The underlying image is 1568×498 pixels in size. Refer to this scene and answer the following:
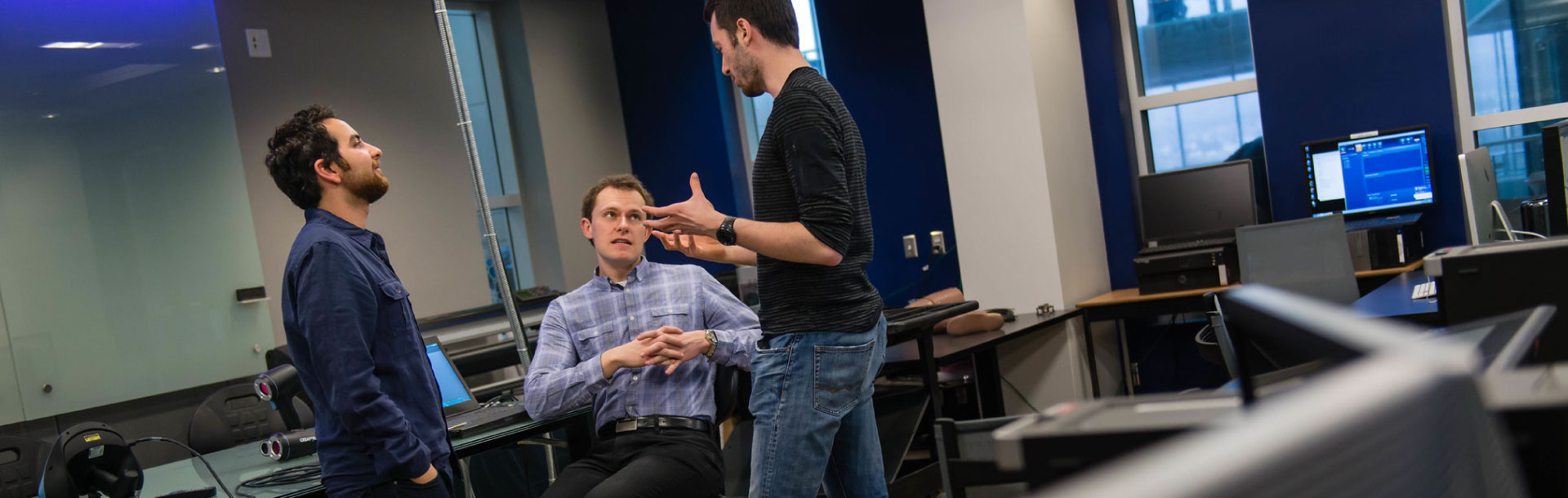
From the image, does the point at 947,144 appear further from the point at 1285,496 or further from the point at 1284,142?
the point at 1285,496

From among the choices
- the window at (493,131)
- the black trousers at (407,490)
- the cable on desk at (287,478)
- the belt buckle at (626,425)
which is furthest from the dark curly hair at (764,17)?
the window at (493,131)

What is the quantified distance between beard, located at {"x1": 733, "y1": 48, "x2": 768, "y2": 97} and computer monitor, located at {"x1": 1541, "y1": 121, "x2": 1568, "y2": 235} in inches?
94.3

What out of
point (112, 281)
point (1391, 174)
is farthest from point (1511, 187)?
point (112, 281)

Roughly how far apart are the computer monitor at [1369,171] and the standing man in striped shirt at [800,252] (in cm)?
342

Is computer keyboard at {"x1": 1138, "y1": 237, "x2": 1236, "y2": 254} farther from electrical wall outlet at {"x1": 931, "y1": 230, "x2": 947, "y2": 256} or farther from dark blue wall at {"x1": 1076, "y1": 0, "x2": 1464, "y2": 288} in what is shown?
electrical wall outlet at {"x1": 931, "y1": 230, "x2": 947, "y2": 256}

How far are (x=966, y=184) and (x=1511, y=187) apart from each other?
2.39 meters

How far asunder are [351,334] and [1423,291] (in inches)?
122

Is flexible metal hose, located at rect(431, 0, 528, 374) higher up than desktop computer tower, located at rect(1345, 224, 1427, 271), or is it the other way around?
flexible metal hose, located at rect(431, 0, 528, 374)

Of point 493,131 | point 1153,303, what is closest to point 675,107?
point 493,131

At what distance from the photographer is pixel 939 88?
15.5 ft

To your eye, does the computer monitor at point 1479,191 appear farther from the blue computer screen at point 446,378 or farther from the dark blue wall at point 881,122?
the blue computer screen at point 446,378

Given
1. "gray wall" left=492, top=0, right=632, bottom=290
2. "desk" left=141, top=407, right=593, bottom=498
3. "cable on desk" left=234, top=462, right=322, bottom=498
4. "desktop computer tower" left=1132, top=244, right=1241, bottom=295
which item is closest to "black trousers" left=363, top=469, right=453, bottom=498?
"desk" left=141, top=407, right=593, bottom=498

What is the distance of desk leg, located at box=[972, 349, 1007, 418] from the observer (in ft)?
13.7

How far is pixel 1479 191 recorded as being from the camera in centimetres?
340
